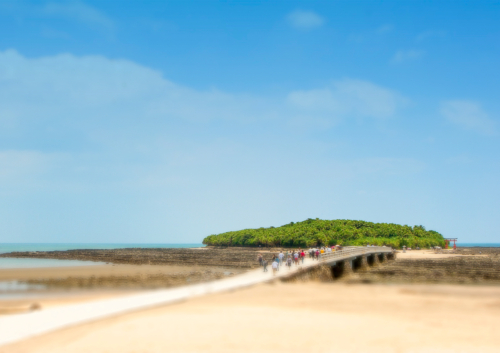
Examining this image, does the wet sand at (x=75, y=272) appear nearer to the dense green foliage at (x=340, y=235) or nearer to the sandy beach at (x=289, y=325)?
the sandy beach at (x=289, y=325)

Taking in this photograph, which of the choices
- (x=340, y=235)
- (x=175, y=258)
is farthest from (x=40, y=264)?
(x=340, y=235)

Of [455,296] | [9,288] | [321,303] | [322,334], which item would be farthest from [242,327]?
[9,288]

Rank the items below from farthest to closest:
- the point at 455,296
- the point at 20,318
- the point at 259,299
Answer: the point at 455,296, the point at 259,299, the point at 20,318

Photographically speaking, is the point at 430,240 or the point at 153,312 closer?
the point at 153,312

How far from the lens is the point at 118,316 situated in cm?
1429

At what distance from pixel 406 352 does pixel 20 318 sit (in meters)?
11.8

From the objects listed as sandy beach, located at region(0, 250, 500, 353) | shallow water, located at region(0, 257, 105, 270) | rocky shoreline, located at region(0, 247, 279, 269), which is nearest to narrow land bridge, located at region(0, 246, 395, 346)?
sandy beach, located at region(0, 250, 500, 353)

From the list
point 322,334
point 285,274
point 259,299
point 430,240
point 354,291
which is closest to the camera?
point 322,334

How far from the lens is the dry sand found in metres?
11.4

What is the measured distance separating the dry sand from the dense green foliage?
223 ft

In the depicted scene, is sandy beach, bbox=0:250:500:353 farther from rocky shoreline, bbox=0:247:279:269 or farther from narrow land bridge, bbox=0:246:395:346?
rocky shoreline, bbox=0:247:279:269

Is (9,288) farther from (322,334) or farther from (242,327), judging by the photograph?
(322,334)

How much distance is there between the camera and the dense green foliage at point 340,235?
9056cm

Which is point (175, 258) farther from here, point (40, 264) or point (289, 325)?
point (289, 325)
